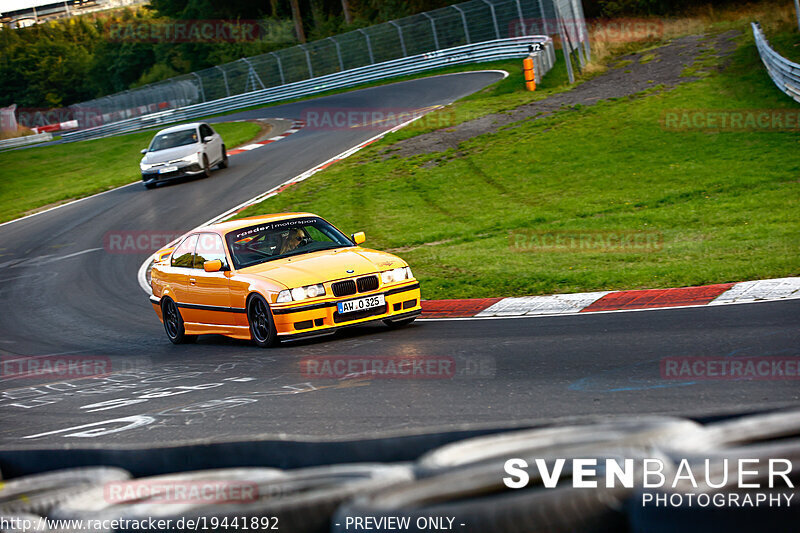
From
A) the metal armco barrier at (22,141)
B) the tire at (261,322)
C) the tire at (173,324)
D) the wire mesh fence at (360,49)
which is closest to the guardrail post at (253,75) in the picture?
the wire mesh fence at (360,49)

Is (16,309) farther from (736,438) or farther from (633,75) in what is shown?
(633,75)

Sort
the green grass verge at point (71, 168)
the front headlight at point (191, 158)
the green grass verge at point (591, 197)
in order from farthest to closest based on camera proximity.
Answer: the green grass verge at point (71, 168) < the front headlight at point (191, 158) < the green grass verge at point (591, 197)

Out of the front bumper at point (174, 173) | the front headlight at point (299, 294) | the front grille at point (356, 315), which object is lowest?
the front grille at point (356, 315)

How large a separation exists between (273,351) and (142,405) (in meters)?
2.07

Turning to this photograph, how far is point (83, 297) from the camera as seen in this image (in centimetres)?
1529

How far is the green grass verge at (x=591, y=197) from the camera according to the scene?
11.6m

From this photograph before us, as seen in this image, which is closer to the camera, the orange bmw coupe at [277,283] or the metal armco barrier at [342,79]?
the orange bmw coupe at [277,283]

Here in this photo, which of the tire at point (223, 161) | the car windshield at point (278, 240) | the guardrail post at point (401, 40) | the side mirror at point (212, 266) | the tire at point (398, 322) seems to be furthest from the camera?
the guardrail post at point (401, 40)

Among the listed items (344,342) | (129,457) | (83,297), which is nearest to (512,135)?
(83,297)

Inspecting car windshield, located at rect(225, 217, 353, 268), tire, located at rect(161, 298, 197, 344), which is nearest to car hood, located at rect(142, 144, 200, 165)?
tire, located at rect(161, 298, 197, 344)

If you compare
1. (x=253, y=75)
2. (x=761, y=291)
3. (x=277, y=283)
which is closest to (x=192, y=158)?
(x=277, y=283)

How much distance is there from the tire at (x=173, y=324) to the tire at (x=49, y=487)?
7156 millimetres

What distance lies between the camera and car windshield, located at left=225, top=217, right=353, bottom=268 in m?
10.7

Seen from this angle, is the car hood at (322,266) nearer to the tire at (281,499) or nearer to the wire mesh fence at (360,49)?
the tire at (281,499)
